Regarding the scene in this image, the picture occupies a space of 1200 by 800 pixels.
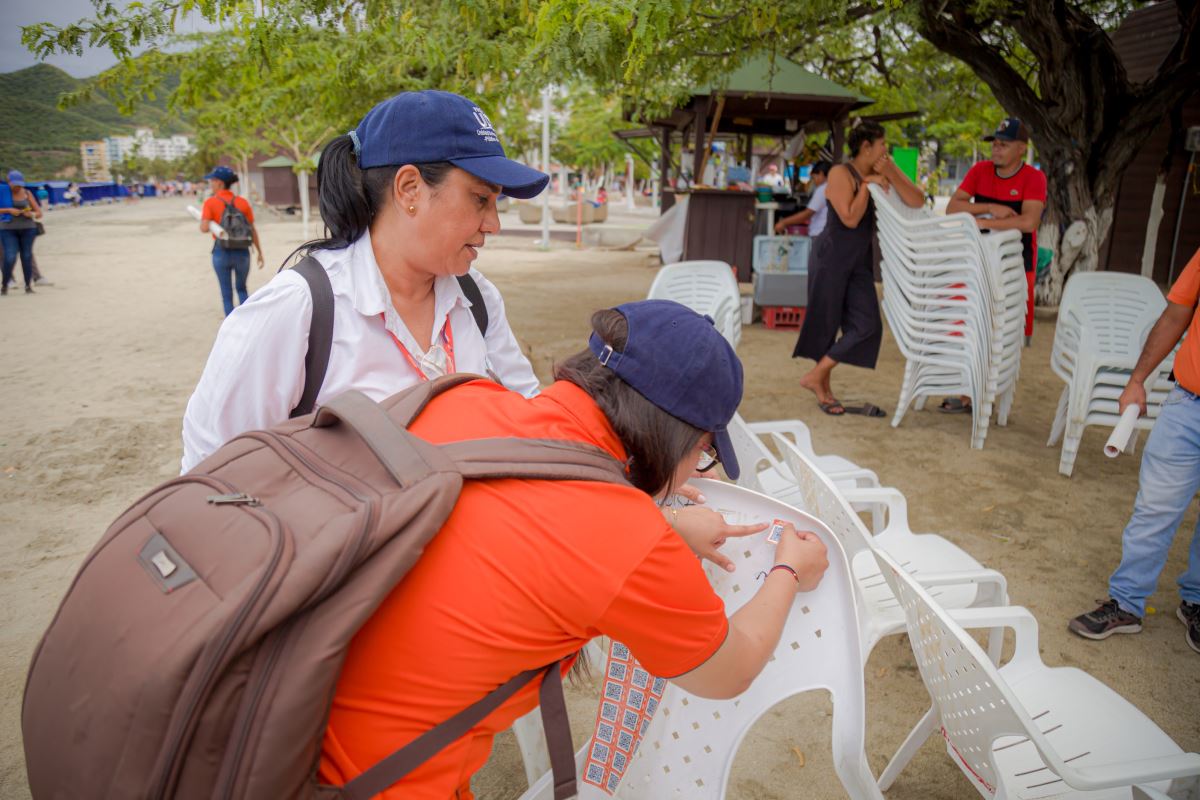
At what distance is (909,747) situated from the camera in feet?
7.52

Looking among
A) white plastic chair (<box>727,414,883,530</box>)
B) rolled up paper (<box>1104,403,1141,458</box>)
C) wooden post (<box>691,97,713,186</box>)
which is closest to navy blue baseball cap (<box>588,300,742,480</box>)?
white plastic chair (<box>727,414,883,530</box>)

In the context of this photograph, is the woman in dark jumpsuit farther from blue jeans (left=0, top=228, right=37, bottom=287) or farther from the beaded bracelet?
blue jeans (left=0, top=228, right=37, bottom=287)

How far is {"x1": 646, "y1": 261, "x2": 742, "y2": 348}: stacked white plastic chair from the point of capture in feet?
17.9

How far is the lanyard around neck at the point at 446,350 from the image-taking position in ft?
6.05

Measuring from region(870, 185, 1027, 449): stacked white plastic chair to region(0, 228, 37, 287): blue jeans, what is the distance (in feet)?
39.0

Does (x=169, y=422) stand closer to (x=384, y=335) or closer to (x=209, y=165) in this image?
(x=384, y=335)

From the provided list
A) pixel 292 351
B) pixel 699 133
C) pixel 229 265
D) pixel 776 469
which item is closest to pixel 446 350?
pixel 292 351

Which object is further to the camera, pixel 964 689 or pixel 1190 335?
pixel 1190 335

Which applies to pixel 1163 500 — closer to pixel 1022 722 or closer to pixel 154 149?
pixel 1022 722

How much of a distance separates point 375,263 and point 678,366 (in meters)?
0.85

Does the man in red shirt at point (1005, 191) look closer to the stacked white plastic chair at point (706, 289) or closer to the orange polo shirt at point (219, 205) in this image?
the stacked white plastic chair at point (706, 289)

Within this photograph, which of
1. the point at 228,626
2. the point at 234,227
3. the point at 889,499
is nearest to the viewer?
the point at 228,626

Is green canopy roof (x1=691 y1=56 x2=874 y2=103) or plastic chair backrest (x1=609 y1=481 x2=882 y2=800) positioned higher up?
green canopy roof (x1=691 y1=56 x2=874 y2=103)

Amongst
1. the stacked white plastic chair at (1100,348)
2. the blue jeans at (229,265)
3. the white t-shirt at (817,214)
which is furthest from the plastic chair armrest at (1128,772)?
the blue jeans at (229,265)
